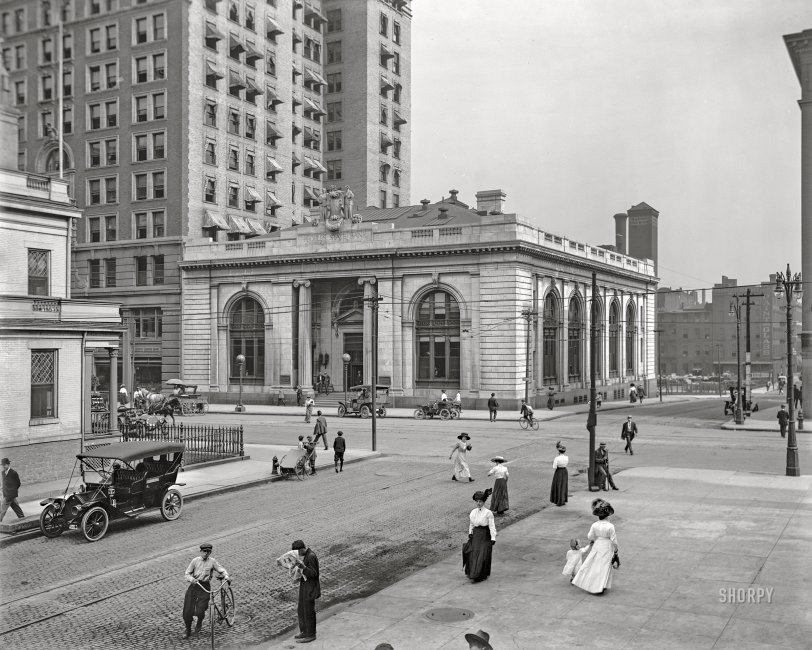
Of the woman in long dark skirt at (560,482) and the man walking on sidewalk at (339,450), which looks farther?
the man walking on sidewalk at (339,450)

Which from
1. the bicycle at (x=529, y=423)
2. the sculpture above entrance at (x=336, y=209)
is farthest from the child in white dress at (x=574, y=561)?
the sculpture above entrance at (x=336, y=209)

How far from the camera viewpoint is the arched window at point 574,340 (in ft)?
206

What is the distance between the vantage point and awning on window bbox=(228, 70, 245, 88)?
43.4 ft

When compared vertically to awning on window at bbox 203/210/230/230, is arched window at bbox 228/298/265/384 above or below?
below

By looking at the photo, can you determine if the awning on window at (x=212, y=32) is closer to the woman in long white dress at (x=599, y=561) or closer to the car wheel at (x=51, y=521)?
the woman in long white dress at (x=599, y=561)

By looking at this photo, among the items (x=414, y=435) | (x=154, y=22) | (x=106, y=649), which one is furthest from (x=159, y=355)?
(x=154, y=22)

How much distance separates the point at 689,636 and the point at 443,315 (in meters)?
45.4

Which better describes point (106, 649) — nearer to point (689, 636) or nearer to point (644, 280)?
point (689, 636)

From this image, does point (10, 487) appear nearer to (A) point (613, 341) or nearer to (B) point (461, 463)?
(B) point (461, 463)

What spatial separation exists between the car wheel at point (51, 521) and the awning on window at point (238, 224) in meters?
45.8

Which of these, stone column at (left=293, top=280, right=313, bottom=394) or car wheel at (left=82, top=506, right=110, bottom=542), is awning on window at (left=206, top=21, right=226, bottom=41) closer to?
car wheel at (left=82, top=506, right=110, bottom=542)

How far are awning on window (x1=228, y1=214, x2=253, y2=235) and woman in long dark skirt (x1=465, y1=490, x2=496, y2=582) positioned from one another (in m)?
51.3

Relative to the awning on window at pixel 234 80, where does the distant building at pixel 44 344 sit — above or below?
below

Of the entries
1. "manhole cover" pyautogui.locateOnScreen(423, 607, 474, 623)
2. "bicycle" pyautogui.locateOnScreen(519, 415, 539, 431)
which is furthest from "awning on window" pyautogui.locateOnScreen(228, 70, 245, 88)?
"bicycle" pyautogui.locateOnScreen(519, 415, 539, 431)
